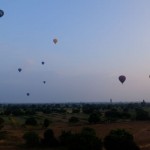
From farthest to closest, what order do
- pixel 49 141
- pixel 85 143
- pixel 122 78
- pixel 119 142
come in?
pixel 122 78 < pixel 49 141 < pixel 85 143 < pixel 119 142

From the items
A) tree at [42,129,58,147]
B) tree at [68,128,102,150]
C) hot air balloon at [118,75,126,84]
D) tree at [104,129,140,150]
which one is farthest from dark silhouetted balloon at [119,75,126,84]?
tree at [68,128,102,150]

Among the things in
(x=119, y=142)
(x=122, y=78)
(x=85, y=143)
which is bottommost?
(x=85, y=143)

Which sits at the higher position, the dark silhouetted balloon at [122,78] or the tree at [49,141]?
the dark silhouetted balloon at [122,78]

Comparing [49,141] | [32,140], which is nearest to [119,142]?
[49,141]

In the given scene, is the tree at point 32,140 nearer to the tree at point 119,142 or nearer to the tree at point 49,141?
the tree at point 49,141

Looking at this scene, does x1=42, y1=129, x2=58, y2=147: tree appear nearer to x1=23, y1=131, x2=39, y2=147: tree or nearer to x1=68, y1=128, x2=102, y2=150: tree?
x1=23, y1=131, x2=39, y2=147: tree

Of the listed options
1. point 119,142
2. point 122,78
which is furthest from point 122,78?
point 119,142

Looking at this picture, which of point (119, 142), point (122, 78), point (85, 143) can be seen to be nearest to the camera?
point (119, 142)

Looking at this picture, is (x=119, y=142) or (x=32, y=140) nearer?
(x=119, y=142)

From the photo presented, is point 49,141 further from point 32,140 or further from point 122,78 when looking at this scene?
point 122,78

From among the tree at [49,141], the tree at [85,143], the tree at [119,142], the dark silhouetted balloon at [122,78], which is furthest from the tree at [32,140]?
the dark silhouetted balloon at [122,78]

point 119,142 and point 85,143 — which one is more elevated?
point 119,142

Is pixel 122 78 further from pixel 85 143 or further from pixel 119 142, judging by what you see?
pixel 85 143
